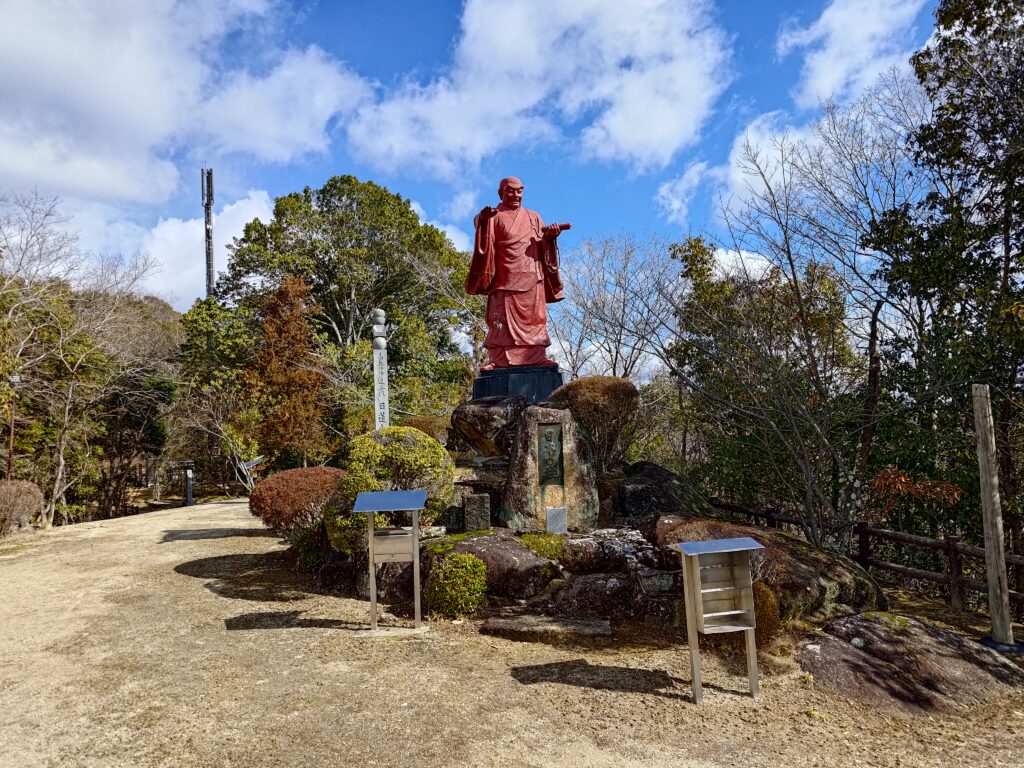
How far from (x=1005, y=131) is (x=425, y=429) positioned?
373 inches

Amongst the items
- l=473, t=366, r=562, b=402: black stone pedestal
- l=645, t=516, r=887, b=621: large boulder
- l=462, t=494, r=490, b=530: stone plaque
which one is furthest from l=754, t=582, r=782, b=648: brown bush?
l=473, t=366, r=562, b=402: black stone pedestal

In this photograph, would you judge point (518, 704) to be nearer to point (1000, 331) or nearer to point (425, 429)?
point (1000, 331)

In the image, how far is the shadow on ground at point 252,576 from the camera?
7.37 meters

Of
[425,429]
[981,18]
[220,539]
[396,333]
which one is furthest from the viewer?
[396,333]

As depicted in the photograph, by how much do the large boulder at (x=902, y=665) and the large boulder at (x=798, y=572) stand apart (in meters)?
0.39

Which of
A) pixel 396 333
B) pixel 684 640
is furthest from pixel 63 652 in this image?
pixel 396 333

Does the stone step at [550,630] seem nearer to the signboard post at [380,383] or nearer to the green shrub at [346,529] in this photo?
the green shrub at [346,529]

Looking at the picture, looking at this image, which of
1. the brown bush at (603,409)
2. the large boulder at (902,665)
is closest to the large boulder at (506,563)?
the large boulder at (902,665)

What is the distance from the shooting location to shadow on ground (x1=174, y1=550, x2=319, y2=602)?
7.37m

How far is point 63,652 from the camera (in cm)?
557

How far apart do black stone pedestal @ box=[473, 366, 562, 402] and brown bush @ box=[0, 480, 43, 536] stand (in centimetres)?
883

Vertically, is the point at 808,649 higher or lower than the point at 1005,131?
lower

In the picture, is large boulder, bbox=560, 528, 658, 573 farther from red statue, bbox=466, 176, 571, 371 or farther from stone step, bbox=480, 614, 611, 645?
red statue, bbox=466, 176, 571, 371

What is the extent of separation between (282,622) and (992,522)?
641 centimetres
